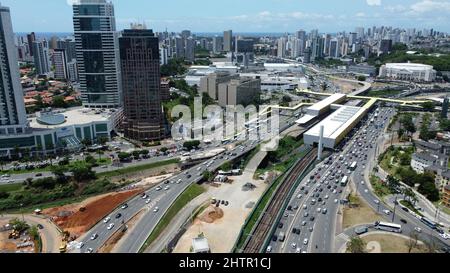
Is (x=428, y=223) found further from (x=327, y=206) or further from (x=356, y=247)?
(x=356, y=247)

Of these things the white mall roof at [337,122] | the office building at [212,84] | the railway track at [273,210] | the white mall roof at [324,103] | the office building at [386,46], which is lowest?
the railway track at [273,210]

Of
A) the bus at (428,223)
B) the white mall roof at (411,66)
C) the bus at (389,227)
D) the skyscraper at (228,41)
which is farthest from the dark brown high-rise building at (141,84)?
the skyscraper at (228,41)

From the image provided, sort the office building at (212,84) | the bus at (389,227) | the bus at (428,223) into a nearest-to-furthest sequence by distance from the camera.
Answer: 1. the bus at (389,227)
2. the bus at (428,223)
3. the office building at (212,84)

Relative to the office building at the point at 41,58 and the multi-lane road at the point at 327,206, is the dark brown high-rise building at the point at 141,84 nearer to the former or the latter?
the multi-lane road at the point at 327,206

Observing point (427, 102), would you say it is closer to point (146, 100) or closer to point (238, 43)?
point (146, 100)

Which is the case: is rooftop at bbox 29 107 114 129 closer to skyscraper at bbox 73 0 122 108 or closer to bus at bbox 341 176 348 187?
skyscraper at bbox 73 0 122 108

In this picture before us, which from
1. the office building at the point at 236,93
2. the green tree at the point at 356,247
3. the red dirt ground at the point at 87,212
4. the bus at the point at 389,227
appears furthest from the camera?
the office building at the point at 236,93

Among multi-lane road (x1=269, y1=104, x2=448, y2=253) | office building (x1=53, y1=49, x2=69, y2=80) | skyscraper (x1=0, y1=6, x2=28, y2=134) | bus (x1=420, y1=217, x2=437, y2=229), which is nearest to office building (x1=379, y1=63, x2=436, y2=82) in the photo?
multi-lane road (x1=269, y1=104, x2=448, y2=253)
